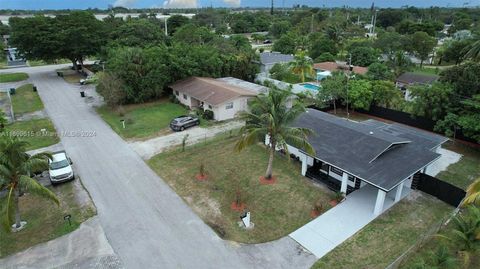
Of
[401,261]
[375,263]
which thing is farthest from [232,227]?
[401,261]

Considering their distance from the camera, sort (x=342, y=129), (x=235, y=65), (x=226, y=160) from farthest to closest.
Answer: (x=235, y=65) < (x=226, y=160) < (x=342, y=129)

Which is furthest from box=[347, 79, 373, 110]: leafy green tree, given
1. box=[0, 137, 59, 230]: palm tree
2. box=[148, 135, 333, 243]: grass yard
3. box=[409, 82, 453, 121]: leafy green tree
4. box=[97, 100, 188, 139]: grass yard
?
box=[0, 137, 59, 230]: palm tree

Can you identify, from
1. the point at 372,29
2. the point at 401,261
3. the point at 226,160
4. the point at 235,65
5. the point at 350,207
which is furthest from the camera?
the point at 372,29

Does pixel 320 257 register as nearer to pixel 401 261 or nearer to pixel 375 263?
pixel 375 263

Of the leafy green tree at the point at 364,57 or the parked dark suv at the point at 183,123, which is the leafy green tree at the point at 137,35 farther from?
the leafy green tree at the point at 364,57

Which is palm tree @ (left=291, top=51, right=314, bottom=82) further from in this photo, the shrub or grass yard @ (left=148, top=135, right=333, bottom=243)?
grass yard @ (left=148, top=135, right=333, bottom=243)
